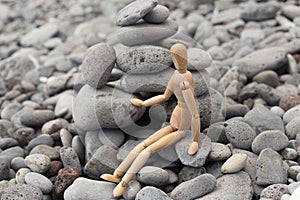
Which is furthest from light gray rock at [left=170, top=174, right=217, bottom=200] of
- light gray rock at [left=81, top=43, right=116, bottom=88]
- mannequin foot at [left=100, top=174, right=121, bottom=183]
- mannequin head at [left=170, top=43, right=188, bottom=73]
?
light gray rock at [left=81, top=43, right=116, bottom=88]

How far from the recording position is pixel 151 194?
10.1 feet

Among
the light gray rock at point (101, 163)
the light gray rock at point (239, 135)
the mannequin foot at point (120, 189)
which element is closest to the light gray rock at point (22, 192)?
the light gray rock at point (101, 163)

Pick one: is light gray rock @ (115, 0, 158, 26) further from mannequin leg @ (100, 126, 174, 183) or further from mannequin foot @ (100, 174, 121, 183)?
mannequin foot @ (100, 174, 121, 183)

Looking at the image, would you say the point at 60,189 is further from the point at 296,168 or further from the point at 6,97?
the point at 6,97

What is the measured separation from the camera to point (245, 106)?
4.07 metres

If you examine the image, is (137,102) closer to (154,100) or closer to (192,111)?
(154,100)

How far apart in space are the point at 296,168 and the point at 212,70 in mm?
1687

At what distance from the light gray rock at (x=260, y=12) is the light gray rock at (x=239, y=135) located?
3.01 metres

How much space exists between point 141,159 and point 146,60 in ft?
2.36

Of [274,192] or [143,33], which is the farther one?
[143,33]

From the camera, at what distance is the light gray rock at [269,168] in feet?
10.5

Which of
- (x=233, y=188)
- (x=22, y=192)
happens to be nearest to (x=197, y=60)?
(x=233, y=188)

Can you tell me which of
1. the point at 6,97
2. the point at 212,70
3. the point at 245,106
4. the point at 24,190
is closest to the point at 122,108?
the point at 24,190

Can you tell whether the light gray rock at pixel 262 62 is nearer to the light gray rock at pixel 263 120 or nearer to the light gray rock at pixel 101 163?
the light gray rock at pixel 263 120
